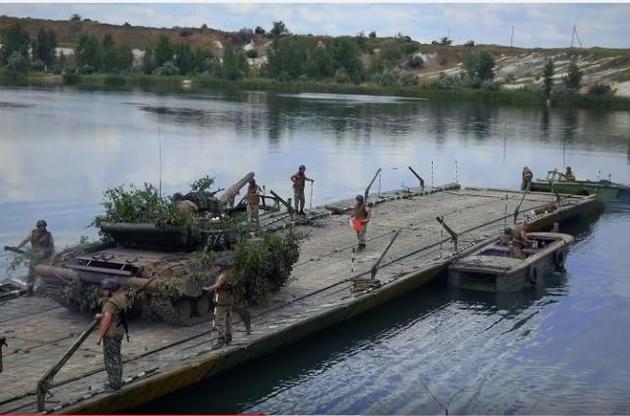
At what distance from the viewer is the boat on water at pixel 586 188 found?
4047cm

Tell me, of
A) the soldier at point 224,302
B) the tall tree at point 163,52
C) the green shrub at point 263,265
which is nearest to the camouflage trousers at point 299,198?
the green shrub at point 263,265

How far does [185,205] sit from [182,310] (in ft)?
11.0

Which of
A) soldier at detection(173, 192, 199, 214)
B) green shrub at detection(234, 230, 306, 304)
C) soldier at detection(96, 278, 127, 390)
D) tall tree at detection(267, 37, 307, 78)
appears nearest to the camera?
soldier at detection(96, 278, 127, 390)

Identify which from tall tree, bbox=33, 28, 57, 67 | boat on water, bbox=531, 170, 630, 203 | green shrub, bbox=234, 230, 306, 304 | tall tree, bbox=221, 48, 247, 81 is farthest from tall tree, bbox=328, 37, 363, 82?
green shrub, bbox=234, 230, 306, 304

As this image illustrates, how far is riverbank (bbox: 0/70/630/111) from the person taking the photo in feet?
357

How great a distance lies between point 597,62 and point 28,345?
125642 millimetres

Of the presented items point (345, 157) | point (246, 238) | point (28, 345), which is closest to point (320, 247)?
point (246, 238)

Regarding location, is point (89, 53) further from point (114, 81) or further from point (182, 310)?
point (182, 310)

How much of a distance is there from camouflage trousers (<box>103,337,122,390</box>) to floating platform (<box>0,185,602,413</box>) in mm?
165

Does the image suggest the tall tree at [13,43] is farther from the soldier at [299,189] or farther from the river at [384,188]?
the soldier at [299,189]

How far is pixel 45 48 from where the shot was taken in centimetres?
13388

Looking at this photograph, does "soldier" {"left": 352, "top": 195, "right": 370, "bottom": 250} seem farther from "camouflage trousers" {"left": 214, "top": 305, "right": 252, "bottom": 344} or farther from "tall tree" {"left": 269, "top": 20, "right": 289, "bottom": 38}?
"tall tree" {"left": 269, "top": 20, "right": 289, "bottom": 38}

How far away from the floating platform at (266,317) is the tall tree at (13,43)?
109m

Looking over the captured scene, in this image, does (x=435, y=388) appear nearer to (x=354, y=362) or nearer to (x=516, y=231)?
(x=354, y=362)
